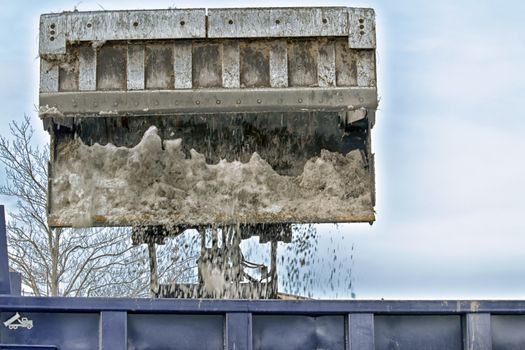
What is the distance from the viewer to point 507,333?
→ 125 inches

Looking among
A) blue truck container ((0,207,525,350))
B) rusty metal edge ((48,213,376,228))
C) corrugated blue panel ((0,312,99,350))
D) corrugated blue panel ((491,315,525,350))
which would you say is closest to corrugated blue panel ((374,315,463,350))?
blue truck container ((0,207,525,350))

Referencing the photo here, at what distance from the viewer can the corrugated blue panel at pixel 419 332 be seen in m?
3.12

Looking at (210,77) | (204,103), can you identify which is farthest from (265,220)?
(210,77)

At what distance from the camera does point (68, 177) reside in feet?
17.5

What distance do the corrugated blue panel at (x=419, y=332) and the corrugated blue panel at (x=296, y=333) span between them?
0.48 feet

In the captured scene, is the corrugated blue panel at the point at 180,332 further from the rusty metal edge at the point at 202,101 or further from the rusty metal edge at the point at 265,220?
the rusty metal edge at the point at 202,101

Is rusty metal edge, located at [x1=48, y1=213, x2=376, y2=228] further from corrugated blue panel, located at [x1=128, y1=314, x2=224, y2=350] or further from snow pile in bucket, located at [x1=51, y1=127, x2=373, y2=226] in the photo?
corrugated blue panel, located at [x1=128, y1=314, x2=224, y2=350]

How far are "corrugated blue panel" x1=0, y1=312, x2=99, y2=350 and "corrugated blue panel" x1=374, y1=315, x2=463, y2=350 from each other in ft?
3.13

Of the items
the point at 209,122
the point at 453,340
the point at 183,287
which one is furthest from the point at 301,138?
the point at 453,340

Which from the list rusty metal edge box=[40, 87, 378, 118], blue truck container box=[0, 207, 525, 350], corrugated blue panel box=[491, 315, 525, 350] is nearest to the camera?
blue truck container box=[0, 207, 525, 350]

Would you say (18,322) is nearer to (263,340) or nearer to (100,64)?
(263,340)

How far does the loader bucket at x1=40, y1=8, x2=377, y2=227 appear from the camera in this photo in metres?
5.09

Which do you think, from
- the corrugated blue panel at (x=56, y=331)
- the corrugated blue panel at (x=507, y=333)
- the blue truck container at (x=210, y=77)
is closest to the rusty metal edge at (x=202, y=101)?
the blue truck container at (x=210, y=77)

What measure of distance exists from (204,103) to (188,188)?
0.50 meters
